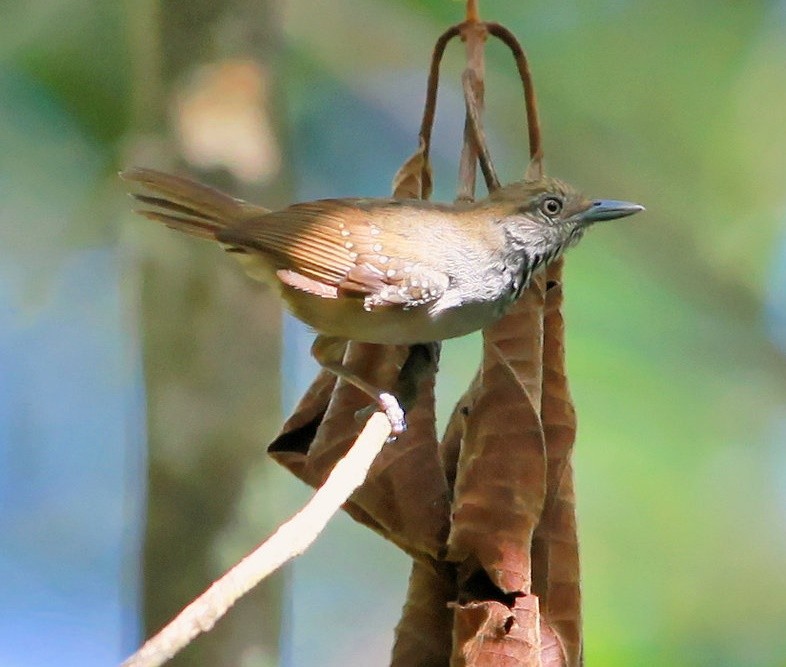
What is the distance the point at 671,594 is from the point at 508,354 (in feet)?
9.02

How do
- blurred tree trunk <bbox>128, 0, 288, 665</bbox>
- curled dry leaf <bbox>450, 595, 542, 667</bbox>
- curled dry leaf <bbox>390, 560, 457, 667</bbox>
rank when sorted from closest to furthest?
curled dry leaf <bbox>450, 595, 542, 667</bbox> → curled dry leaf <bbox>390, 560, 457, 667</bbox> → blurred tree trunk <bbox>128, 0, 288, 665</bbox>

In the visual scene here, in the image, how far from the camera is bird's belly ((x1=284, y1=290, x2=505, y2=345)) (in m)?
2.31

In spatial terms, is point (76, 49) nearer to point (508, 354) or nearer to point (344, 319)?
point (344, 319)

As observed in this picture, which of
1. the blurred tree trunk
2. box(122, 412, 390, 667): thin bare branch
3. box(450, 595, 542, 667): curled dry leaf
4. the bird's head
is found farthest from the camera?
the blurred tree trunk

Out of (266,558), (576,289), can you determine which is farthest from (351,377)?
(576,289)

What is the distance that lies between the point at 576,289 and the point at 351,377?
259cm

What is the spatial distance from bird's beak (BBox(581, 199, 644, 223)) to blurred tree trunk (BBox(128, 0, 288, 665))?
1.29 meters

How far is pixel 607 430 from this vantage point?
453 cm

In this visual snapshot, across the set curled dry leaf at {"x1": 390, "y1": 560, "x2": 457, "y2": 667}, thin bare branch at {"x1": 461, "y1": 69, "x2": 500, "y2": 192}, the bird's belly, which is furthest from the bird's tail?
curled dry leaf at {"x1": 390, "y1": 560, "x2": 457, "y2": 667}

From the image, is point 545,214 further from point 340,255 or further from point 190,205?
point 190,205

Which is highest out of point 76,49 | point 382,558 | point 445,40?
point 76,49

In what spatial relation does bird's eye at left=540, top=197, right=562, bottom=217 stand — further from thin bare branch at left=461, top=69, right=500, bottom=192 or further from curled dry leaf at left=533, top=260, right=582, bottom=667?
curled dry leaf at left=533, top=260, right=582, bottom=667

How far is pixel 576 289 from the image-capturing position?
4664mm

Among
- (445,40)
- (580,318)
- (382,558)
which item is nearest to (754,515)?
(580,318)
